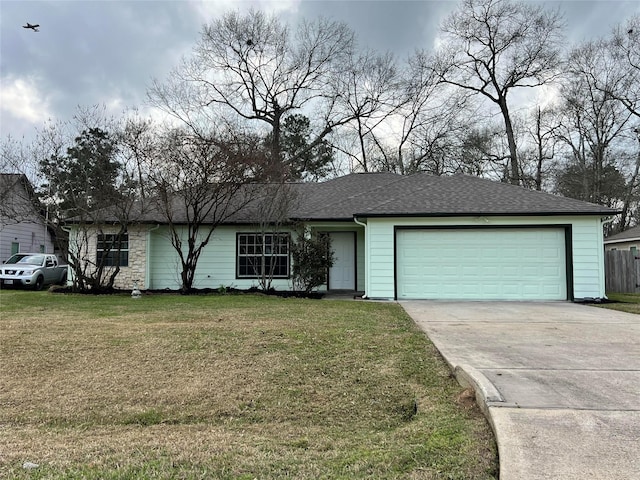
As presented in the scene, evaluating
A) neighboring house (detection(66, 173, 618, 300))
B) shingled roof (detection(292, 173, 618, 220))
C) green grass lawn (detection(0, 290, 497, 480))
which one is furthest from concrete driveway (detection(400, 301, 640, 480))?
shingled roof (detection(292, 173, 618, 220))

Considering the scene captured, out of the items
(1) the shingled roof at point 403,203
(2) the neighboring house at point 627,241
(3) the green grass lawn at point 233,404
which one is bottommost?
(3) the green grass lawn at point 233,404

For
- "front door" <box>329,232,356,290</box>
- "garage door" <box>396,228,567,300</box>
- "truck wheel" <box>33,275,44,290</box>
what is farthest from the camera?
"truck wheel" <box>33,275,44,290</box>

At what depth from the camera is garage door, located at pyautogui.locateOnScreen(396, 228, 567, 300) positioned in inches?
464

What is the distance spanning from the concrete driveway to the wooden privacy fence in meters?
9.79

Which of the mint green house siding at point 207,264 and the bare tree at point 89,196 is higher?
A: the bare tree at point 89,196

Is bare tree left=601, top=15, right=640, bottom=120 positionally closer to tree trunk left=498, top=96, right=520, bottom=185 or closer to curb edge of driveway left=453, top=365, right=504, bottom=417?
tree trunk left=498, top=96, right=520, bottom=185

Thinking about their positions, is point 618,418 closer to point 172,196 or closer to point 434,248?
point 434,248

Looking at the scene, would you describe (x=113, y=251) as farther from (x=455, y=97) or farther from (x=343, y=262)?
(x=455, y=97)

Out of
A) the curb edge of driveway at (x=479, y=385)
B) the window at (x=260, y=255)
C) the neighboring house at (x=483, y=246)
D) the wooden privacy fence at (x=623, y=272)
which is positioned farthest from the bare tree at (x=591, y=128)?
the curb edge of driveway at (x=479, y=385)

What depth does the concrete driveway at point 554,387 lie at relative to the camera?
8.36ft

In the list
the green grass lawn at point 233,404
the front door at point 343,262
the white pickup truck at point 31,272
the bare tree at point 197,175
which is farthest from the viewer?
the white pickup truck at point 31,272

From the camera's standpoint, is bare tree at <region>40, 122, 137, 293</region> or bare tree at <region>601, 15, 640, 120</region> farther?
bare tree at <region>601, 15, 640, 120</region>

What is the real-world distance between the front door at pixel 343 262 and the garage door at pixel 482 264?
9.25 feet

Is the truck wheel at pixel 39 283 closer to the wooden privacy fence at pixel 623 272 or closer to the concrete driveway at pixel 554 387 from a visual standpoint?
the concrete driveway at pixel 554 387
